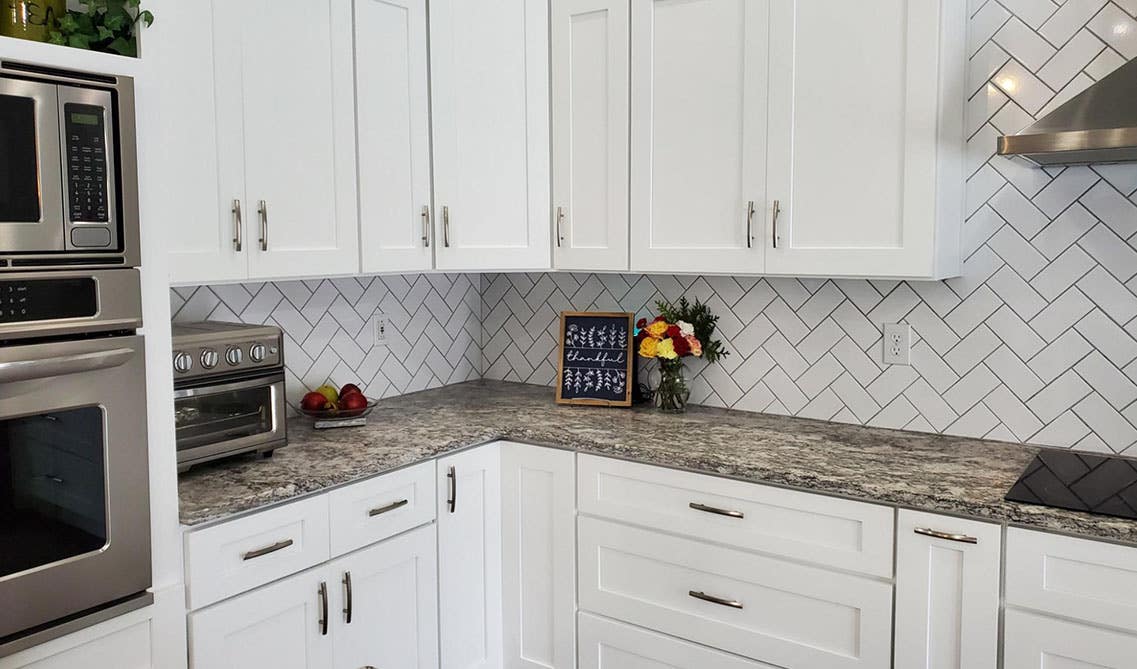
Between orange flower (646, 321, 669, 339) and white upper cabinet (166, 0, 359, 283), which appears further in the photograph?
orange flower (646, 321, 669, 339)

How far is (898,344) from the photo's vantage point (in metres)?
2.62

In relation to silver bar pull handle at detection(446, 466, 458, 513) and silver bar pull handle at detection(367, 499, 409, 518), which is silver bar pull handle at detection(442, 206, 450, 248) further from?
silver bar pull handle at detection(367, 499, 409, 518)

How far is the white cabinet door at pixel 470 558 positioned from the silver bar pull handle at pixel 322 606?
0.40 meters

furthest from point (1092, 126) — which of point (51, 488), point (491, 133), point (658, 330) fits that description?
point (51, 488)

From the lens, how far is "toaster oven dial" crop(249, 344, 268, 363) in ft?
7.36

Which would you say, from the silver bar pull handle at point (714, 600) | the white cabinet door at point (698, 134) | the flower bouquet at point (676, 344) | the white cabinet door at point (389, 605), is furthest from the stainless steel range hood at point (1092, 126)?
the white cabinet door at point (389, 605)

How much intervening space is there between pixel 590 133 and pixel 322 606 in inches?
61.0

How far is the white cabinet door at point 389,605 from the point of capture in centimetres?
225

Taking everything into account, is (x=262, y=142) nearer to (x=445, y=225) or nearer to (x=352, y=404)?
(x=445, y=225)

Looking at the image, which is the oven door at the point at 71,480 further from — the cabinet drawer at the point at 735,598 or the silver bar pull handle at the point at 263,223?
the cabinet drawer at the point at 735,598

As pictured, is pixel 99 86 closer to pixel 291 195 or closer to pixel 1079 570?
pixel 291 195

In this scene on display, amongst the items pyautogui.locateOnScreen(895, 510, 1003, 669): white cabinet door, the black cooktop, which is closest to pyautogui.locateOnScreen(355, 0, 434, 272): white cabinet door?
pyautogui.locateOnScreen(895, 510, 1003, 669): white cabinet door

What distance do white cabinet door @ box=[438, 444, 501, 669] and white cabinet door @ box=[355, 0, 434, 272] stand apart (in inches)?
23.7

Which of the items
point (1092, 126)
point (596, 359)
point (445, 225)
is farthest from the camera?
point (596, 359)
